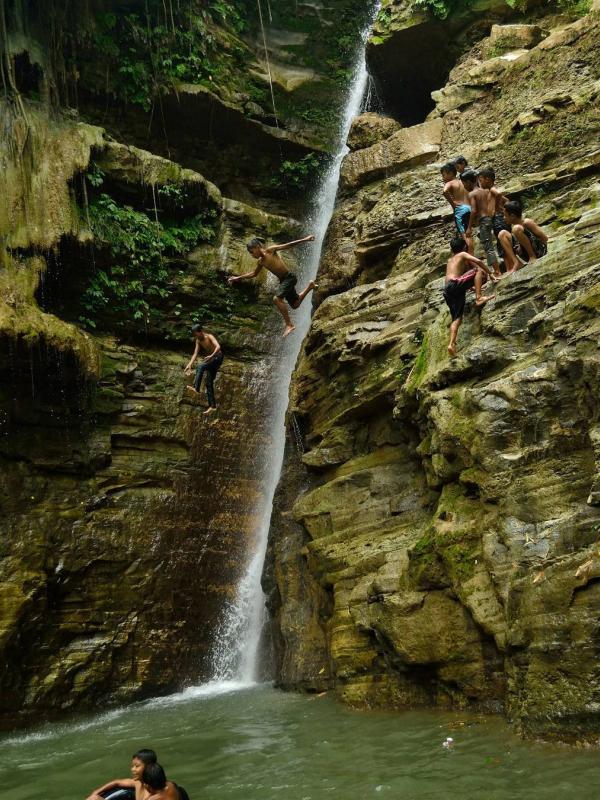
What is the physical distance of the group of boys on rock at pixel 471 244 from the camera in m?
9.20

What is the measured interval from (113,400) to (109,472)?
56.6 inches

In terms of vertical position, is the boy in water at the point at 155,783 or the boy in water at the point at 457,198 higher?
the boy in water at the point at 457,198

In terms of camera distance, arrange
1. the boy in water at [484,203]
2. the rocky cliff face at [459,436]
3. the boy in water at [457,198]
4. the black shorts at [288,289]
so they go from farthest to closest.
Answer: the black shorts at [288,289] < the boy in water at [457,198] < the boy in water at [484,203] < the rocky cliff face at [459,436]

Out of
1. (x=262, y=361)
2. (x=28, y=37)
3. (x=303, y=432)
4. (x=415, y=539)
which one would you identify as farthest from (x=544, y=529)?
(x=28, y=37)

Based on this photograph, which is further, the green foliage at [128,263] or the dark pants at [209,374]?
the green foliage at [128,263]

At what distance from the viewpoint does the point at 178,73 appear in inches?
667

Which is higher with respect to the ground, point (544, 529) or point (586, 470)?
point (586, 470)

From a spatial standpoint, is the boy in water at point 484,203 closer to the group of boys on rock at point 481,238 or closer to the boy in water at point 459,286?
the group of boys on rock at point 481,238

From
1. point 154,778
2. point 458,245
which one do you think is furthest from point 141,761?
point 458,245

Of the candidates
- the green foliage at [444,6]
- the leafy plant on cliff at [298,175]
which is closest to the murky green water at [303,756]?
the leafy plant on cliff at [298,175]

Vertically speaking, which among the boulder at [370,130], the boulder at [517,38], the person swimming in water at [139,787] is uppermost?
the boulder at [517,38]

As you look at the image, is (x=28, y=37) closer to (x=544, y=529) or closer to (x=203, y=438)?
(x=203, y=438)

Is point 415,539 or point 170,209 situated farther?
point 170,209

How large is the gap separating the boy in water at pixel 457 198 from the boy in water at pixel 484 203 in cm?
13
